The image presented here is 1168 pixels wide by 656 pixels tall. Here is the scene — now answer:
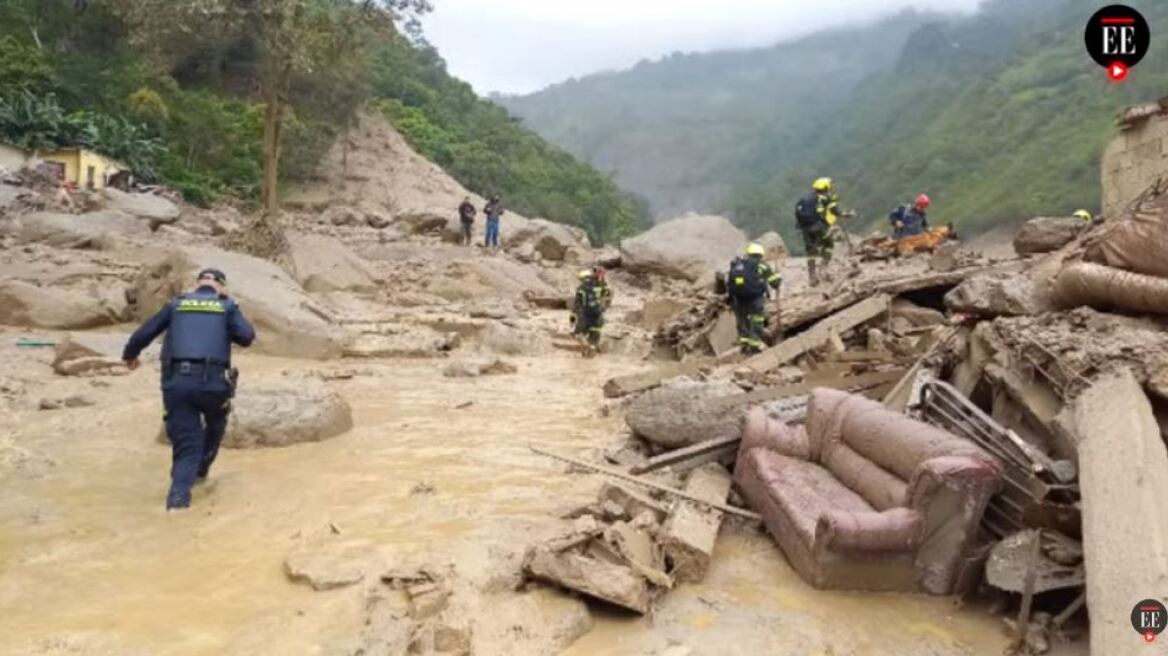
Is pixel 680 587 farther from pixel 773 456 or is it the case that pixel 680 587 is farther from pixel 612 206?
pixel 612 206

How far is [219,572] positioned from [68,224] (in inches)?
625

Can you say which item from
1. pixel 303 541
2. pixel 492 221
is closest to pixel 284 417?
pixel 303 541

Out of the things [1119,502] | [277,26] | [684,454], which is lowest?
[684,454]

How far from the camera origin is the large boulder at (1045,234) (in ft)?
A: 35.5

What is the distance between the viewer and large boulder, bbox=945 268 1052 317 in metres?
6.04

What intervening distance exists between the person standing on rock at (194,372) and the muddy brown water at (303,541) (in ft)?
0.80

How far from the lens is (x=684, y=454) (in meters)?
5.59

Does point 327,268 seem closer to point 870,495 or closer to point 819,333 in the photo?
point 819,333

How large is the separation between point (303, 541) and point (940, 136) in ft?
255

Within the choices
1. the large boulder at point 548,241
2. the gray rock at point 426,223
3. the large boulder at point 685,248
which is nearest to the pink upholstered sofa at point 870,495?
the large boulder at point 685,248

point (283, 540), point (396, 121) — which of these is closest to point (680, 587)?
point (283, 540)

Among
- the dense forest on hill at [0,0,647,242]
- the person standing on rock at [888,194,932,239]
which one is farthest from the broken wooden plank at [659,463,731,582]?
the dense forest on hill at [0,0,647,242]

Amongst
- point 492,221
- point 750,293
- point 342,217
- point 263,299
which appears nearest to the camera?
point 750,293

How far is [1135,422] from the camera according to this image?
393cm
